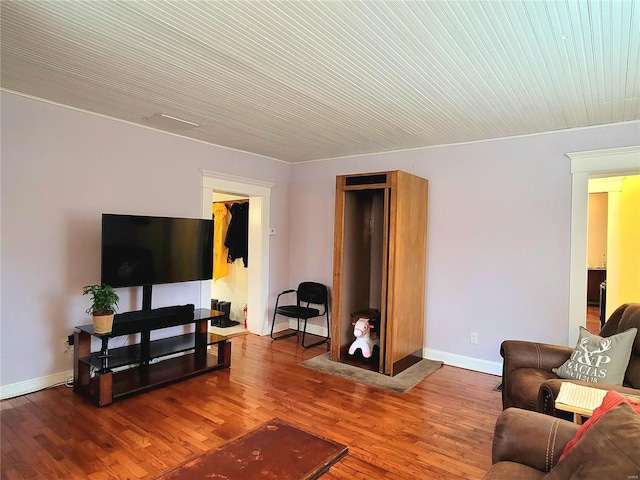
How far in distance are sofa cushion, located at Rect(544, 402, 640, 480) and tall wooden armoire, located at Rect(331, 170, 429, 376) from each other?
255cm

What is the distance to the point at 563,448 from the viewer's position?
58.4 inches

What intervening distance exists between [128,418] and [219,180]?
2.68m

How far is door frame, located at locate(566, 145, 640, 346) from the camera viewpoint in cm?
339

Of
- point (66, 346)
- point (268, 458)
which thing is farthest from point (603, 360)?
point (66, 346)

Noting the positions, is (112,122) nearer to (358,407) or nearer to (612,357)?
(358,407)

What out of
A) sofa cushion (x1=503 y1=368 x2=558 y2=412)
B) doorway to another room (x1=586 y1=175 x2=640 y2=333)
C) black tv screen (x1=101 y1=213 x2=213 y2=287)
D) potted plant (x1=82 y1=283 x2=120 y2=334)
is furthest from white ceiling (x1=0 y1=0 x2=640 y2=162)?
doorway to another room (x1=586 y1=175 x2=640 y2=333)

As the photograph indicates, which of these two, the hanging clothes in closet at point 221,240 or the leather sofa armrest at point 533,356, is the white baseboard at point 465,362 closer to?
the leather sofa armrest at point 533,356

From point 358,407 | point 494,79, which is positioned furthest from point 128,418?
point 494,79

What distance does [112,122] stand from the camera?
3535mm

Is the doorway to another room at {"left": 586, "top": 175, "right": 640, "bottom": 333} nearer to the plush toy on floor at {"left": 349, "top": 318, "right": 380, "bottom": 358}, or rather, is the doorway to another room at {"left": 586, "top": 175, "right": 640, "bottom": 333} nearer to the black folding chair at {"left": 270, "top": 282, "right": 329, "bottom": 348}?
the plush toy on floor at {"left": 349, "top": 318, "right": 380, "bottom": 358}

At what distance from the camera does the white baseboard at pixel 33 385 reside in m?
3.02

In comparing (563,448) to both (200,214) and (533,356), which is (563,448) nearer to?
(533,356)

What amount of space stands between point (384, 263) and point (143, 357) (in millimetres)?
2380

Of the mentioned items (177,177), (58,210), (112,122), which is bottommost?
(58,210)
